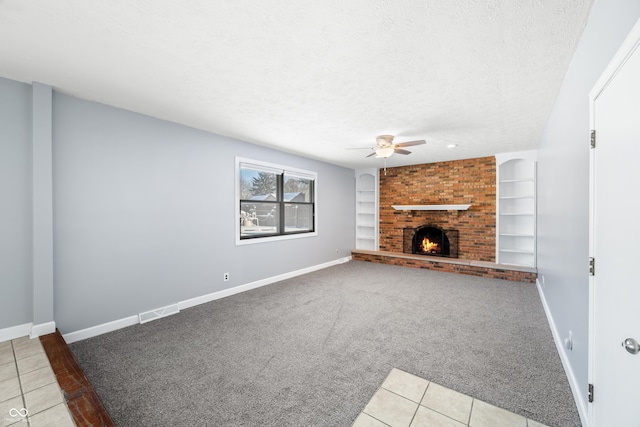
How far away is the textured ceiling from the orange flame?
3.48 m

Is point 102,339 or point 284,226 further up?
point 284,226

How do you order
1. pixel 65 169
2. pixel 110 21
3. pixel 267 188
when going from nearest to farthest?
pixel 110 21 → pixel 65 169 → pixel 267 188

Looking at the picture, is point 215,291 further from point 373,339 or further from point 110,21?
point 110,21

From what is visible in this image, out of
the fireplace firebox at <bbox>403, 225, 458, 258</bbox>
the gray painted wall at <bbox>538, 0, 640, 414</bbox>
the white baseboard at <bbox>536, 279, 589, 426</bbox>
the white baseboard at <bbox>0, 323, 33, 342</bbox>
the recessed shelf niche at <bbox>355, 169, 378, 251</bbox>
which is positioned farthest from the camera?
the recessed shelf niche at <bbox>355, 169, 378, 251</bbox>

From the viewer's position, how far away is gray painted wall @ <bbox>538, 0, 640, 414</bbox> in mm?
1254

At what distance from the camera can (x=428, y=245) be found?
20.7 feet

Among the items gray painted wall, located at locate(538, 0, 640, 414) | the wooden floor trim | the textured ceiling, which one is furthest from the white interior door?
the wooden floor trim

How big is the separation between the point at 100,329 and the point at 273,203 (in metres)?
3.00

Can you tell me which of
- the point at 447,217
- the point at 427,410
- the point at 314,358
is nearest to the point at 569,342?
the point at 427,410

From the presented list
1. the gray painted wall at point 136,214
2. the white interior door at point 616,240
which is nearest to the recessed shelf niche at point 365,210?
the gray painted wall at point 136,214

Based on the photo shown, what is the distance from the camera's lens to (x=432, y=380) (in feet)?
6.66

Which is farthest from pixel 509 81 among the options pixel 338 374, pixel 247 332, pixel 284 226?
pixel 284 226

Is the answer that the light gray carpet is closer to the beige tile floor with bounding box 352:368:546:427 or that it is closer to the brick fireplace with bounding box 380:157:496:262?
the beige tile floor with bounding box 352:368:546:427

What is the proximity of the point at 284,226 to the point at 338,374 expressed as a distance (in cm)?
331
